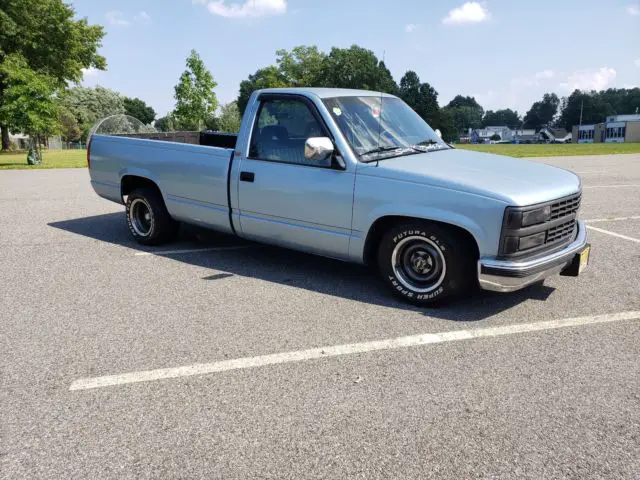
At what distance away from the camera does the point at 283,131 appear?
5027 millimetres

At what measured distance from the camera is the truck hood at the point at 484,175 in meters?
3.82

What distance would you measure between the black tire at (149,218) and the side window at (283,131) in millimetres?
1731

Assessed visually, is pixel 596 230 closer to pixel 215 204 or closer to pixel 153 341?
pixel 215 204

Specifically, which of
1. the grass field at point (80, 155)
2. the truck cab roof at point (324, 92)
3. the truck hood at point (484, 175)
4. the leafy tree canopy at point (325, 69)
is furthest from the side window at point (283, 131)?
the leafy tree canopy at point (325, 69)

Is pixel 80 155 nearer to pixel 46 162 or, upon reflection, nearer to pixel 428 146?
pixel 46 162

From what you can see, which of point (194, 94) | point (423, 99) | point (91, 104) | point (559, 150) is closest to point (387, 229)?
Answer: point (559, 150)

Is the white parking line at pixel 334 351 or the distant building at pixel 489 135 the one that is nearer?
the white parking line at pixel 334 351

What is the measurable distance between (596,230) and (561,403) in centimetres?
523

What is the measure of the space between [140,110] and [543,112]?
134 metres

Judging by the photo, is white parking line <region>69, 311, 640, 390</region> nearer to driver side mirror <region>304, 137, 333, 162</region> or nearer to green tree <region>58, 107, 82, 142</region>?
driver side mirror <region>304, 137, 333, 162</region>

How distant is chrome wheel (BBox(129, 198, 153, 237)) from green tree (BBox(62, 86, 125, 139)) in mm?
95174

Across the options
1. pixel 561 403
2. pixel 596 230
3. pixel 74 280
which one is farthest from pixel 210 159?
pixel 596 230

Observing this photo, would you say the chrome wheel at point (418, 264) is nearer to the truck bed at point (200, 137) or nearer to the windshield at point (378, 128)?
the windshield at point (378, 128)

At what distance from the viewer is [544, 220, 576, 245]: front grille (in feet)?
13.3
